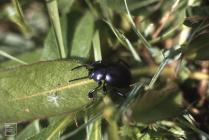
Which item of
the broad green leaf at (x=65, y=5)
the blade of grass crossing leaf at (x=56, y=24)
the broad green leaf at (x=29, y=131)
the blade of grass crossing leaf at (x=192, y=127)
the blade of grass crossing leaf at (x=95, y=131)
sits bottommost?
the blade of grass crossing leaf at (x=192, y=127)

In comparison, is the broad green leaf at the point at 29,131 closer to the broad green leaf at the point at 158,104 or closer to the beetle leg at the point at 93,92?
the beetle leg at the point at 93,92

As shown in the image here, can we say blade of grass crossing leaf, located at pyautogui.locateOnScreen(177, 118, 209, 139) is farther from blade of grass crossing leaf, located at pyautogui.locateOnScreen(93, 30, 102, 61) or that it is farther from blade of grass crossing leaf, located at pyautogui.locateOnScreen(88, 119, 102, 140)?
blade of grass crossing leaf, located at pyautogui.locateOnScreen(93, 30, 102, 61)

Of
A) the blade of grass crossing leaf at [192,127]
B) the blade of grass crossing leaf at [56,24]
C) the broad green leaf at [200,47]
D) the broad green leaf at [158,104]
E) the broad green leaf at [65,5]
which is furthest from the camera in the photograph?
the broad green leaf at [65,5]

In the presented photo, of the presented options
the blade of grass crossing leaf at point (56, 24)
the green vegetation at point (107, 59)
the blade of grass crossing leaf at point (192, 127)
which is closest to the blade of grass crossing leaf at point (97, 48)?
the green vegetation at point (107, 59)

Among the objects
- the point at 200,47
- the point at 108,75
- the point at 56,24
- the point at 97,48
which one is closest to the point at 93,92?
the point at 108,75

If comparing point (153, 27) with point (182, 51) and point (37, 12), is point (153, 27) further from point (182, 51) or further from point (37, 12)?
point (37, 12)

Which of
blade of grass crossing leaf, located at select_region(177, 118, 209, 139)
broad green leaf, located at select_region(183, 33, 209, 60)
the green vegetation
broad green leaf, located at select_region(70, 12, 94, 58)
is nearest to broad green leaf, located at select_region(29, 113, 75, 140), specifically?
the green vegetation
